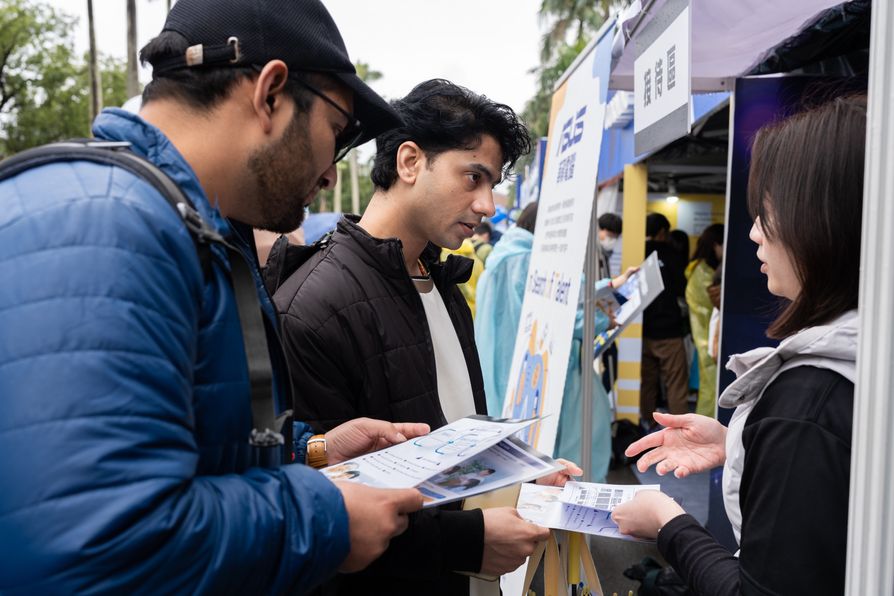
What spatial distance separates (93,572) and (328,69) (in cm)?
81

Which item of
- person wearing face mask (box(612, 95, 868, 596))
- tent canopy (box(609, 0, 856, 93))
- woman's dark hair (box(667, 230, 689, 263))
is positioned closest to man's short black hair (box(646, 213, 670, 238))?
woman's dark hair (box(667, 230, 689, 263))

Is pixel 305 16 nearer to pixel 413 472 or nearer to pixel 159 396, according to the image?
pixel 159 396

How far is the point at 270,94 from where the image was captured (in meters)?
1.11

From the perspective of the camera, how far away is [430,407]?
71.2 inches

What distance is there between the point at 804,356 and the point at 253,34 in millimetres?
1001

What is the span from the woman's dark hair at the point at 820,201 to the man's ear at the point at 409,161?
1.09 meters

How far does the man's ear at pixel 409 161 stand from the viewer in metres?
2.09

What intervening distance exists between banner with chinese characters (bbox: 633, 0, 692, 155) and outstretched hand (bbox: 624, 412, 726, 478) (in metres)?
0.82

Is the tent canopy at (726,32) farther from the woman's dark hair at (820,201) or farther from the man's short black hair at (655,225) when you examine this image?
the man's short black hair at (655,225)

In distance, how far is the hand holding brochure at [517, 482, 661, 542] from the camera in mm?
1441

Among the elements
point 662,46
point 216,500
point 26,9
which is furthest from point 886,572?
point 26,9

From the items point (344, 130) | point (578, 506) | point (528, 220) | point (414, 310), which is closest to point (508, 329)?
point (528, 220)

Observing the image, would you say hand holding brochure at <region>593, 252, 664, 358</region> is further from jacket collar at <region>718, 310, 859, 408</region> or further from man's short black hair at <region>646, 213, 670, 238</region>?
man's short black hair at <region>646, 213, 670, 238</region>

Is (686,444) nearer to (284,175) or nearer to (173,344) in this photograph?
(284,175)
